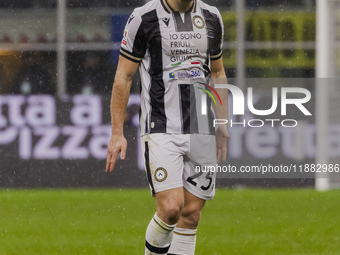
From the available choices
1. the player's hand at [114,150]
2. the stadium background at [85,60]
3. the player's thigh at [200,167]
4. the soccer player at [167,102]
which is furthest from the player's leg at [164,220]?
the stadium background at [85,60]

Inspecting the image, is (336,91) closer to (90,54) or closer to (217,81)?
(90,54)

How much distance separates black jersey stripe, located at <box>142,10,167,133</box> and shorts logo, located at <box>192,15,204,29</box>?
240 mm

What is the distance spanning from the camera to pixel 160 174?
4.69m

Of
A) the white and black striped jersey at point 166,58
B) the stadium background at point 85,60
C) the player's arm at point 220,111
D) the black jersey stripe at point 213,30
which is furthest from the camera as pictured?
the stadium background at point 85,60

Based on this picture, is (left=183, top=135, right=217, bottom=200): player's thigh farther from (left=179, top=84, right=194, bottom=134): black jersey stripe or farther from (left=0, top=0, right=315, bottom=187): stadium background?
(left=0, top=0, right=315, bottom=187): stadium background

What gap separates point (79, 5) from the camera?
1431cm

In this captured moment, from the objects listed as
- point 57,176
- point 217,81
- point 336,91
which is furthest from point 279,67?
point 217,81

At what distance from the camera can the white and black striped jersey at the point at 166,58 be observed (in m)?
4.73

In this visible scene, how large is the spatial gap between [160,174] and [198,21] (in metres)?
0.97

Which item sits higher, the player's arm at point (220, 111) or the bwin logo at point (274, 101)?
the player's arm at point (220, 111)

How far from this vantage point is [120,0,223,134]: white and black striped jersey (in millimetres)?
4730

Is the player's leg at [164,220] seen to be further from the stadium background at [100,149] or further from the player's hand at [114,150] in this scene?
the stadium background at [100,149]

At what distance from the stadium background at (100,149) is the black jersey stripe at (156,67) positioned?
2.11m

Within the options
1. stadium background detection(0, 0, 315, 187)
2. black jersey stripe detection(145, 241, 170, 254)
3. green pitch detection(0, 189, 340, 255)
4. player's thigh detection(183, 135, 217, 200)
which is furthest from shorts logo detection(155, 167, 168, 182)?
stadium background detection(0, 0, 315, 187)
